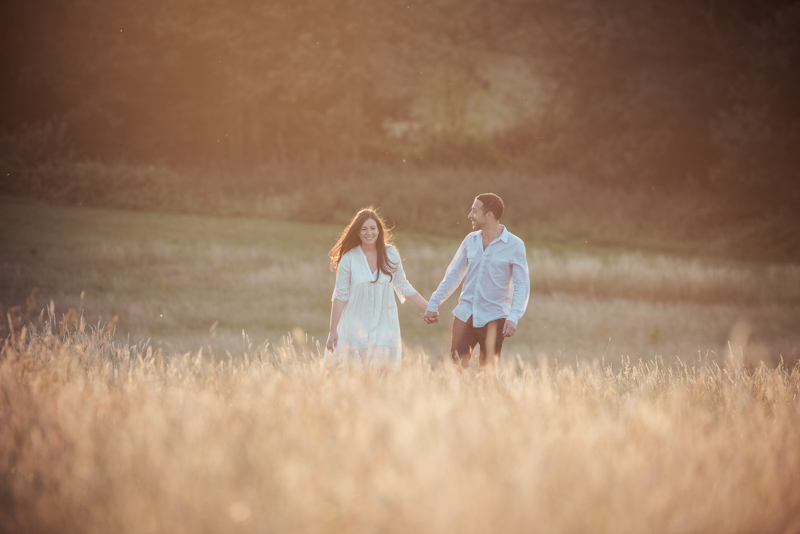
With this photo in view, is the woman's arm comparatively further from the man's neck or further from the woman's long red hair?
the man's neck

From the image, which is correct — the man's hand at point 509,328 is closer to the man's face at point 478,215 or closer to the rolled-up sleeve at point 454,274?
the rolled-up sleeve at point 454,274

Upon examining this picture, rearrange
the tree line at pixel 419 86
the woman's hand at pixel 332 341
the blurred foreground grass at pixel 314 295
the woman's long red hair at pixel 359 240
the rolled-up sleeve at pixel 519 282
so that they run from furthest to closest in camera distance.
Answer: the tree line at pixel 419 86 → the blurred foreground grass at pixel 314 295 → the rolled-up sleeve at pixel 519 282 → the woman's long red hair at pixel 359 240 → the woman's hand at pixel 332 341

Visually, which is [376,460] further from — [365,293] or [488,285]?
[488,285]

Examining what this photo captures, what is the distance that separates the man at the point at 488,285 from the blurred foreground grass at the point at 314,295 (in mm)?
5408

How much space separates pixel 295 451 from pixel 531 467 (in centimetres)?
120

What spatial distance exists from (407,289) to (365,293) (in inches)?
19.6

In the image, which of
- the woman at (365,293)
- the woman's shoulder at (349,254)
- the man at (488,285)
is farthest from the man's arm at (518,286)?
the woman's shoulder at (349,254)

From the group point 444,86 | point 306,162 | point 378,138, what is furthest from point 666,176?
point 306,162

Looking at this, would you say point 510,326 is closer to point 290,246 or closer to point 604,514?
point 604,514

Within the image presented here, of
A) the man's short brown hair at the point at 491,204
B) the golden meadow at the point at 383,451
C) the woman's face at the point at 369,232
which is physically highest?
the man's short brown hair at the point at 491,204

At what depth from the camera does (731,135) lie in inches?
1341

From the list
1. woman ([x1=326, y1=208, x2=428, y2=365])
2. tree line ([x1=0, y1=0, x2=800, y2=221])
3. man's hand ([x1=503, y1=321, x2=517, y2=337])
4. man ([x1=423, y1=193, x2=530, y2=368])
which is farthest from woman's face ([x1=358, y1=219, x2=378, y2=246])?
tree line ([x1=0, y1=0, x2=800, y2=221])

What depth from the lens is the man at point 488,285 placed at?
720 centimetres

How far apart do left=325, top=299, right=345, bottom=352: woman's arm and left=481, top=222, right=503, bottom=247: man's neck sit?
148 cm
